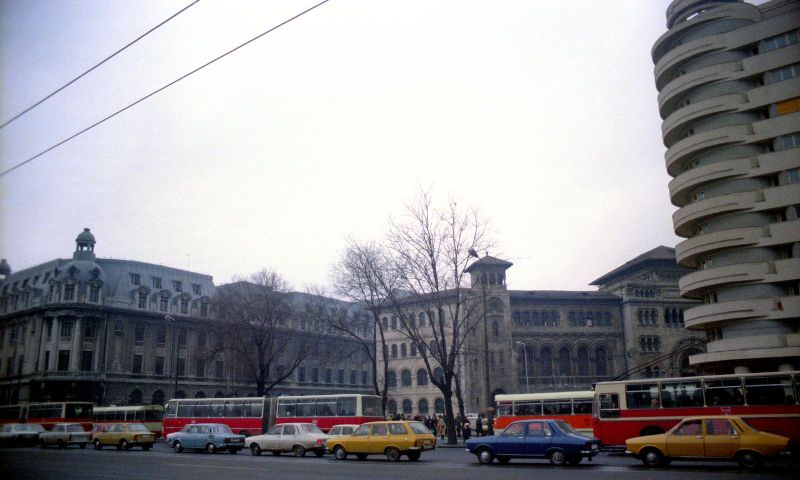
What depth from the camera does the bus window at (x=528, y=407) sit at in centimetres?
2953

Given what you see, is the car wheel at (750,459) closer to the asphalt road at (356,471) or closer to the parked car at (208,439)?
the asphalt road at (356,471)

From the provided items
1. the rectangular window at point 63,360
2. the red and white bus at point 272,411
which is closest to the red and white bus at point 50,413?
the red and white bus at point 272,411

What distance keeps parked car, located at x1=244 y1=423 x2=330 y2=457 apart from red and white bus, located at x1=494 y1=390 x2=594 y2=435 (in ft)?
32.2

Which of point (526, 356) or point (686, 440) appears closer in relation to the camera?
point (686, 440)

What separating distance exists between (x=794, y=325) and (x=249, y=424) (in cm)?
3081

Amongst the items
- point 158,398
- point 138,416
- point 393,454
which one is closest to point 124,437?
point 138,416

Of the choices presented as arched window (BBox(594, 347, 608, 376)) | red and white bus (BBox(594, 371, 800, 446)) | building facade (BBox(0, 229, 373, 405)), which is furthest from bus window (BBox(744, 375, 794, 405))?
arched window (BBox(594, 347, 608, 376))

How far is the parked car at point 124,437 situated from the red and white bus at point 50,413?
11044 mm

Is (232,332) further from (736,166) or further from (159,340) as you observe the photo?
(736,166)

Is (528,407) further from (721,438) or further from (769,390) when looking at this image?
(721,438)

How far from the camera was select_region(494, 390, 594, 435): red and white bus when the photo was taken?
28.4 meters

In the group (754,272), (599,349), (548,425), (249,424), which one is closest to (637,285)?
(599,349)

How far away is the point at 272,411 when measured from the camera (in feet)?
119

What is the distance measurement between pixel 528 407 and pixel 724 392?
1018cm
